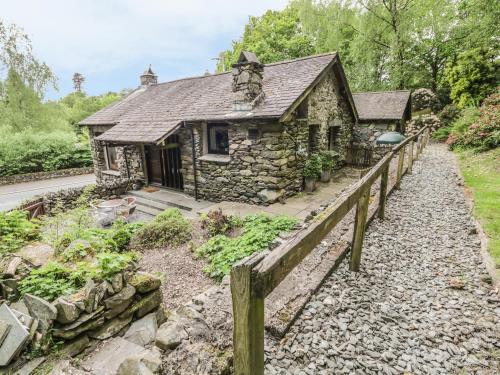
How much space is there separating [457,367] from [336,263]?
167cm

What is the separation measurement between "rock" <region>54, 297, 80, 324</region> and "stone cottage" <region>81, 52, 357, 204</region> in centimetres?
576

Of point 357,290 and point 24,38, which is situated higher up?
point 24,38

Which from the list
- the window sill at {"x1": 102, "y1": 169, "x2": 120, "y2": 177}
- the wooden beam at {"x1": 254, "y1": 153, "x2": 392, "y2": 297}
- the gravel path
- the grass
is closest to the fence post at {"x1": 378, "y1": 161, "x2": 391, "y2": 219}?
the gravel path

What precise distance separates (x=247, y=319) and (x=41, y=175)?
2099 cm

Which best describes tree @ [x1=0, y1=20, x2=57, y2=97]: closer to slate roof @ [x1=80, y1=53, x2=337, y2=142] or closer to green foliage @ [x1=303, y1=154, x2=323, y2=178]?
slate roof @ [x1=80, y1=53, x2=337, y2=142]

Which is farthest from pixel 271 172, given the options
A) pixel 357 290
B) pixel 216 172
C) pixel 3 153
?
pixel 3 153

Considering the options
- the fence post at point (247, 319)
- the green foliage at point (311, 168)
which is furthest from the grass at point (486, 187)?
the green foliage at point (311, 168)

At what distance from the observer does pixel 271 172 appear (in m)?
7.86

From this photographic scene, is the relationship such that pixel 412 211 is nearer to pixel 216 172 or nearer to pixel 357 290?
pixel 357 290

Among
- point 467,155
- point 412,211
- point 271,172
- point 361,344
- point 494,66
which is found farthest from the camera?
point 494,66

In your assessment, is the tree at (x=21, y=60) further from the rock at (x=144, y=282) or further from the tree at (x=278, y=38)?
the rock at (x=144, y=282)

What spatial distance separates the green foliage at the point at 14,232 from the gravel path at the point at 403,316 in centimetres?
482

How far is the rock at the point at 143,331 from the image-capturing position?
3.15 meters

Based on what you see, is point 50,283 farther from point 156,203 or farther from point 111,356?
point 156,203
